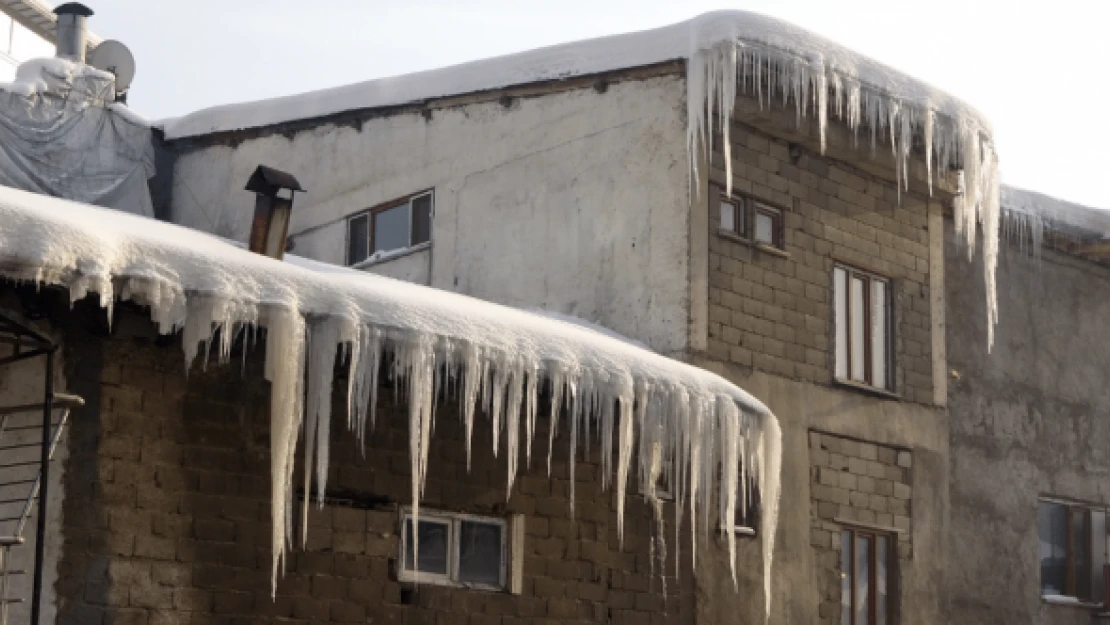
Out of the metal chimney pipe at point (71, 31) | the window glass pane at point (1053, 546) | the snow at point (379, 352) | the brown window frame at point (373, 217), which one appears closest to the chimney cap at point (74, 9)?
the metal chimney pipe at point (71, 31)

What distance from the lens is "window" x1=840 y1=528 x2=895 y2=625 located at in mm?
16703

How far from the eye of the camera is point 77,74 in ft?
62.1

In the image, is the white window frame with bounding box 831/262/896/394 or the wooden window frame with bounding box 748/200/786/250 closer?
the wooden window frame with bounding box 748/200/786/250

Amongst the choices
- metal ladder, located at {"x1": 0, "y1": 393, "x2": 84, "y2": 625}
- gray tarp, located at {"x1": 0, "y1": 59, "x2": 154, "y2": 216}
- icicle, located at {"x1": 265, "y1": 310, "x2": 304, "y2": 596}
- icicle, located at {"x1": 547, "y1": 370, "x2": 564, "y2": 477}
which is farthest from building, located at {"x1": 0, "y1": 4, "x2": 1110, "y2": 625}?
gray tarp, located at {"x1": 0, "y1": 59, "x2": 154, "y2": 216}

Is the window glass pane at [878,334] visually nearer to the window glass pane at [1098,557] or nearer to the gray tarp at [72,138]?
the window glass pane at [1098,557]

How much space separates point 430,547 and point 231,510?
6.10 ft

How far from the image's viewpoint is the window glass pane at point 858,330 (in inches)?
681

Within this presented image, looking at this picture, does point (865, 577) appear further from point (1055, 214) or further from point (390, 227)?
point (390, 227)

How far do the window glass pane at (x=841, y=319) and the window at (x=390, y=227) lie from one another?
3967 mm

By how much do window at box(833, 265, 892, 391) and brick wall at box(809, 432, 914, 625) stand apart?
0.70 meters

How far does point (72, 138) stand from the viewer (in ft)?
61.8

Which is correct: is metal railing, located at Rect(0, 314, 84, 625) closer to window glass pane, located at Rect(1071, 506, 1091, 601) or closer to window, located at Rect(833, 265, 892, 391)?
window, located at Rect(833, 265, 892, 391)

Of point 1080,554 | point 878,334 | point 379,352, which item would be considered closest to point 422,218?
point 878,334

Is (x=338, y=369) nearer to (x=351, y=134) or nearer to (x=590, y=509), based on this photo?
(x=590, y=509)
